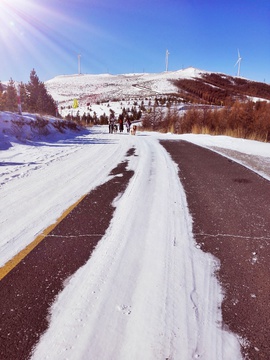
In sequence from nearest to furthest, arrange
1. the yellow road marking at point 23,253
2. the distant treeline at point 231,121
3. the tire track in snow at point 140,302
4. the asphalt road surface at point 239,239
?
1. the tire track in snow at point 140,302
2. the asphalt road surface at point 239,239
3. the yellow road marking at point 23,253
4. the distant treeline at point 231,121

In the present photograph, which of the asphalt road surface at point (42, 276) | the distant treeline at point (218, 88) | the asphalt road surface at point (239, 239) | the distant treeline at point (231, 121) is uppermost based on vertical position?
the distant treeline at point (218, 88)

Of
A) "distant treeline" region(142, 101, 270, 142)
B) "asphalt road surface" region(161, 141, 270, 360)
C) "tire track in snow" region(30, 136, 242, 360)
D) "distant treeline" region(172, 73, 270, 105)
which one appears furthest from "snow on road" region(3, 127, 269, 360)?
"distant treeline" region(172, 73, 270, 105)

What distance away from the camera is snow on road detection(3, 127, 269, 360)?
1494 millimetres

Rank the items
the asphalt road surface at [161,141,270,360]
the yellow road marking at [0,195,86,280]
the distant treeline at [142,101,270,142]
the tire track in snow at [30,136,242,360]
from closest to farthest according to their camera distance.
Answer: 1. the tire track in snow at [30,136,242,360]
2. the asphalt road surface at [161,141,270,360]
3. the yellow road marking at [0,195,86,280]
4. the distant treeline at [142,101,270,142]

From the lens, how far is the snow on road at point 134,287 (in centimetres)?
149

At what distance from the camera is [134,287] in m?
2.01

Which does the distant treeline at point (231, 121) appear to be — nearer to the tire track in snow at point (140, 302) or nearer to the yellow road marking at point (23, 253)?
the tire track in snow at point (140, 302)

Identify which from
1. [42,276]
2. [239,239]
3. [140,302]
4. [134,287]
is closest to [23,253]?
[42,276]

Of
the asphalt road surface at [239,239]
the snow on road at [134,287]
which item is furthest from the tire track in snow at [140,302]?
the asphalt road surface at [239,239]

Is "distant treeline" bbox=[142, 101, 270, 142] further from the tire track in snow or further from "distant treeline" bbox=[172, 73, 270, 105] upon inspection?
"distant treeline" bbox=[172, 73, 270, 105]

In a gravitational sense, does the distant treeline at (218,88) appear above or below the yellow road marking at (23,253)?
above

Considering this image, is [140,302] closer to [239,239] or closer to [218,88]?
[239,239]

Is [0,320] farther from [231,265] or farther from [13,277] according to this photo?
[231,265]

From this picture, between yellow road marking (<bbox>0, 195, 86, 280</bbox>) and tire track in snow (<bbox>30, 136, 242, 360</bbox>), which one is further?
yellow road marking (<bbox>0, 195, 86, 280</bbox>)
